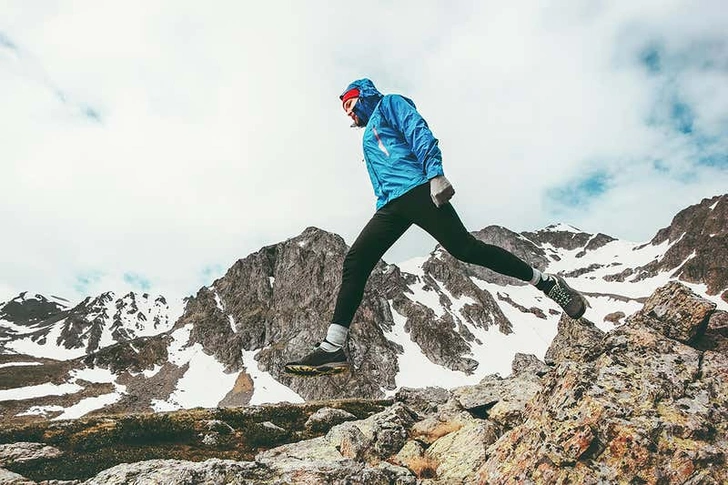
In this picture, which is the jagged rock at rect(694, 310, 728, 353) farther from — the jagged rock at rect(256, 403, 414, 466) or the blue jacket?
the jagged rock at rect(256, 403, 414, 466)

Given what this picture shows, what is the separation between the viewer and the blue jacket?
6.07 m

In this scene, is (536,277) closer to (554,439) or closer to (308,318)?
(554,439)

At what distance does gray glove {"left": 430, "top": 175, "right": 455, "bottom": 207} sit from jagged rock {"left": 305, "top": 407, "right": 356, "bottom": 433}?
1094 centimetres

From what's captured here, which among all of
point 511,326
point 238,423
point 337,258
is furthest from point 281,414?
point 511,326

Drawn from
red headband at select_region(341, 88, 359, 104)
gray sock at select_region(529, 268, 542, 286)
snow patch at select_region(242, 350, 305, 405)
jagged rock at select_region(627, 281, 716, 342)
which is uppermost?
snow patch at select_region(242, 350, 305, 405)

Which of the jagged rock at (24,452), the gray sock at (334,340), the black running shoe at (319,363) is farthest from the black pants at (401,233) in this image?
the jagged rock at (24,452)

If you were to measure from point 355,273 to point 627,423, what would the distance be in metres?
3.74

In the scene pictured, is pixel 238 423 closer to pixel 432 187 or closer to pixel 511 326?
pixel 432 187

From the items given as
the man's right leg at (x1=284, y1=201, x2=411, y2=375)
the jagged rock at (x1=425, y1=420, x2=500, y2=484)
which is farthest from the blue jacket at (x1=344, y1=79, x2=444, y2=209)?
the jagged rock at (x1=425, y1=420, x2=500, y2=484)

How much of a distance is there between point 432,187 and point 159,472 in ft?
19.9

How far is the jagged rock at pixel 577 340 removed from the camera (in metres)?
6.62

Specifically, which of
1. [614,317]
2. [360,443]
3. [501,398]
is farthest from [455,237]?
[614,317]

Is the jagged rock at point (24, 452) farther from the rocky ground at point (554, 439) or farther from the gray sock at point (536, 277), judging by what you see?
the gray sock at point (536, 277)

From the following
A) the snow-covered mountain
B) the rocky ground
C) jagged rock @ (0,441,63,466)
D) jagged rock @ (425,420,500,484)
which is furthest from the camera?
the snow-covered mountain
